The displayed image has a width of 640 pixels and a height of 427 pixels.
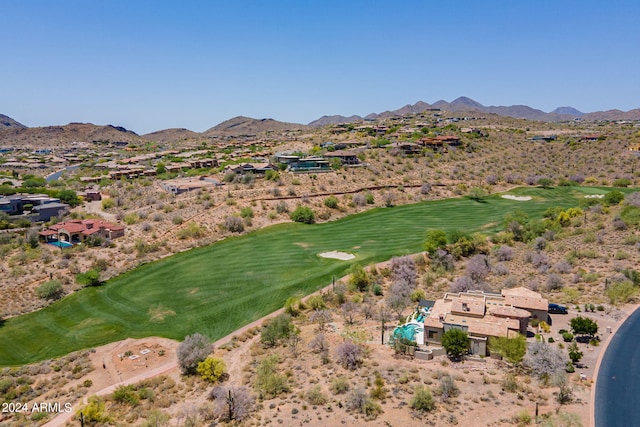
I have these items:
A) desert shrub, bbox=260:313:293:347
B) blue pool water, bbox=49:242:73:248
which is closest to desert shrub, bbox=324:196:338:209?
blue pool water, bbox=49:242:73:248

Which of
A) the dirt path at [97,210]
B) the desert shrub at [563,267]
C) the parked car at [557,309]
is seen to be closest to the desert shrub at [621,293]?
the parked car at [557,309]

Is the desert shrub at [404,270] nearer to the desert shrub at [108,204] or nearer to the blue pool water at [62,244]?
the blue pool water at [62,244]

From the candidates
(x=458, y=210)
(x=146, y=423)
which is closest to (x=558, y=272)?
(x=458, y=210)

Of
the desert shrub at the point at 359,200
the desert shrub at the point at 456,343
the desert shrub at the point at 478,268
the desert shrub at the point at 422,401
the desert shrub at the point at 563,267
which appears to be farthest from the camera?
the desert shrub at the point at 359,200

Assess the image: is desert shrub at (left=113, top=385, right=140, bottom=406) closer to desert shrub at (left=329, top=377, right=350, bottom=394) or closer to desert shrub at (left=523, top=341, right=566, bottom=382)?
desert shrub at (left=329, top=377, right=350, bottom=394)

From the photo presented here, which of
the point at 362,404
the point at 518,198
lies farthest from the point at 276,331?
the point at 518,198

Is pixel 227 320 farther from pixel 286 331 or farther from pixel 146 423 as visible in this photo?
pixel 146 423

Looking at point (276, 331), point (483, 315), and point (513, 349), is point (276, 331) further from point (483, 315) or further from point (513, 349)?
point (513, 349)
